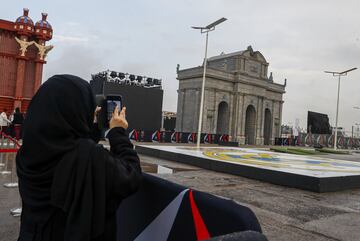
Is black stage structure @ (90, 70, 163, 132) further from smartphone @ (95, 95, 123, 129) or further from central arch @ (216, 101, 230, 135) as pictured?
smartphone @ (95, 95, 123, 129)

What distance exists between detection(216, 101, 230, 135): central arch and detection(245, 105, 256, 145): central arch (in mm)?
3911

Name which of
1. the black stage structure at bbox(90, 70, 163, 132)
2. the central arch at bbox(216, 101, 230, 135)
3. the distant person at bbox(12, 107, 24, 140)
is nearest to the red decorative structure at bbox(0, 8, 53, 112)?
the black stage structure at bbox(90, 70, 163, 132)

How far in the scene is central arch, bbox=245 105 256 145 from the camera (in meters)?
40.2

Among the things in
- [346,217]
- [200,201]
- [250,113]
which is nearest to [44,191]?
[200,201]

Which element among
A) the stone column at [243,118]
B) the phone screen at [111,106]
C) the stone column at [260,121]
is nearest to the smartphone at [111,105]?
the phone screen at [111,106]

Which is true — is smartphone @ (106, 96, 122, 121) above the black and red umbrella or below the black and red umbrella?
above

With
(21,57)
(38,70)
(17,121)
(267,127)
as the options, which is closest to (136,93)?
(38,70)

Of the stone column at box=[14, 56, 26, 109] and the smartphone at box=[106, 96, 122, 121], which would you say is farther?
the stone column at box=[14, 56, 26, 109]

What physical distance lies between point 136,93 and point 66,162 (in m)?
31.1

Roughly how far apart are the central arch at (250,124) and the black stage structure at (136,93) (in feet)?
43.2

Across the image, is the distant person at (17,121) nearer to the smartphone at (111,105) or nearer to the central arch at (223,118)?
the smartphone at (111,105)

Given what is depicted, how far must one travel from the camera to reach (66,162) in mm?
1658

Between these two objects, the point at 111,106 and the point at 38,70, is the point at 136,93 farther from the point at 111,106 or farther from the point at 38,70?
the point at 111,106

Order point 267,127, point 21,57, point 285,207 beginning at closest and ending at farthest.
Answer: point 285,207
point 21,57
point 267,127
